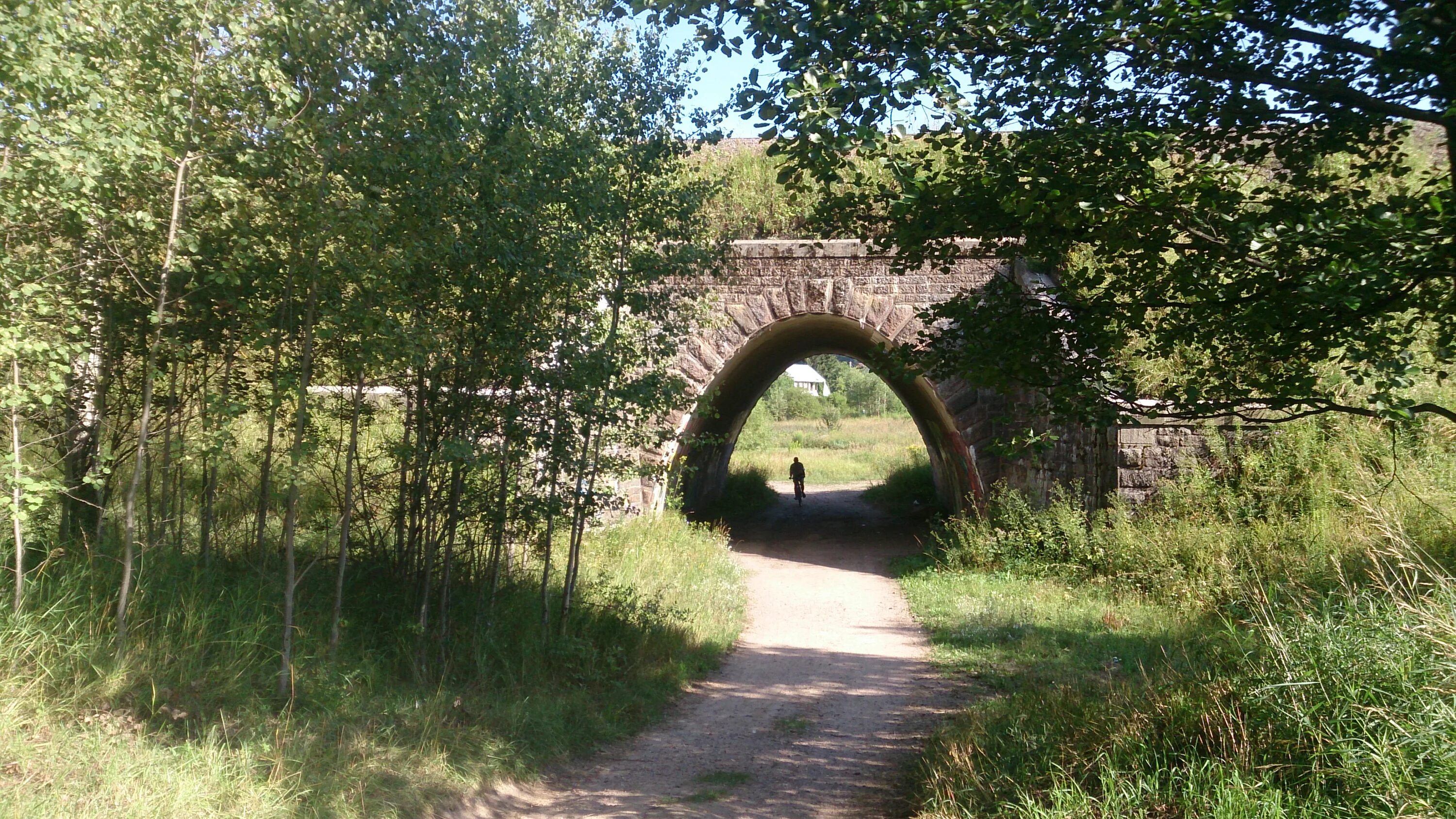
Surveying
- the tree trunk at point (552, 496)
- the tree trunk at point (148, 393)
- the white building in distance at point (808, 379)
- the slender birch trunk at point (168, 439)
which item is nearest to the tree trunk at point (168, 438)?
the slender birch trunk at point (168, 439)

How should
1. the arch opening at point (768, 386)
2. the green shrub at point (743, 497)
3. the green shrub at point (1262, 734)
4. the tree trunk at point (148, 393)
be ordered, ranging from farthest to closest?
the green shrub at point (743, 497), the arch opening at point (768, 386), the tree trunk at point (148, 393), the green shrub at point (1262, 734)

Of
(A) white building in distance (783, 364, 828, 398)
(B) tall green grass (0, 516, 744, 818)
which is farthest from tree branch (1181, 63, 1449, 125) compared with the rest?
(A) white building in distance (783, 364, 828, 398)

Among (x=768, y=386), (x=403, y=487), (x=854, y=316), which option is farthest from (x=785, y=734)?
(x=768, y=386)

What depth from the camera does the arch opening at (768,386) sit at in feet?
45.3

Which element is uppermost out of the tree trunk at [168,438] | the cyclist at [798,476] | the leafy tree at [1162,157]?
the leafy tree at [1162,157]

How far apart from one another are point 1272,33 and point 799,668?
19.8 ft

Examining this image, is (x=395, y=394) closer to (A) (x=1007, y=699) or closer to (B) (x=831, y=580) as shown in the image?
(A) (x=1007, y=699)

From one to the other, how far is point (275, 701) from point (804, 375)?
6301cm

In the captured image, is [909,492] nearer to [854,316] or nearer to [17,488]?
[854,316]

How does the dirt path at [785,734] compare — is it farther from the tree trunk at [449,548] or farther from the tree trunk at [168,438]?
the tree trunk at [168,438]

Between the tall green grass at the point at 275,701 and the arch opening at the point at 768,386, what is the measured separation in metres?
4.01

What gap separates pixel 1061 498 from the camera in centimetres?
1202

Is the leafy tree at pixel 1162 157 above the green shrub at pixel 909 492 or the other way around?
above

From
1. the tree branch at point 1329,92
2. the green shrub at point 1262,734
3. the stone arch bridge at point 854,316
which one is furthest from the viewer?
the stone arch bridge at point 854,316
